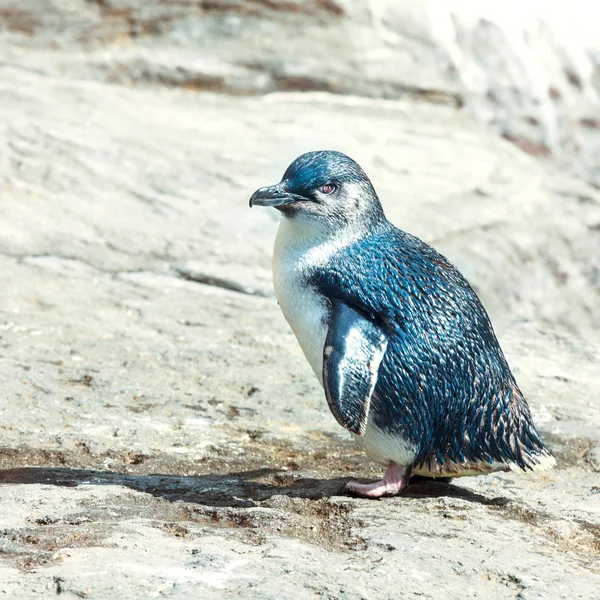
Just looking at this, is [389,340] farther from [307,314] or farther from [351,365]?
[307,314]

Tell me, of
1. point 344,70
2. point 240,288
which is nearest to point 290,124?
point 344,70

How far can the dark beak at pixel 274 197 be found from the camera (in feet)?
11.5

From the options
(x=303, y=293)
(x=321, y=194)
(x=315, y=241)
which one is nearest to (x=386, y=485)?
(x=303, y=293)

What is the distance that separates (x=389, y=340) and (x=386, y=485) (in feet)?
1.65

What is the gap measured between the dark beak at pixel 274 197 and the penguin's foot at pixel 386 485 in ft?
3.10

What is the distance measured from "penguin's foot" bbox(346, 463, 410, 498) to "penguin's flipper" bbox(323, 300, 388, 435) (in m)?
0.25

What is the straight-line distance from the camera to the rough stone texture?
117 inches

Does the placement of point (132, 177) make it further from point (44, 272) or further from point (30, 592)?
point (30, 592)

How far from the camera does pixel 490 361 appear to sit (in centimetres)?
350

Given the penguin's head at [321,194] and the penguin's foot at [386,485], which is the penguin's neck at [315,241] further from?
the penguin's foot at [386,485]

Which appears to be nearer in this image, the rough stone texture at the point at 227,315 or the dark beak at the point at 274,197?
the rough stone texture at the point at 227,315

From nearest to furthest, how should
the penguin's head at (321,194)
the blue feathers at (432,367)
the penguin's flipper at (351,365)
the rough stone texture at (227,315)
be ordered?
the rough stone texture at (227,315) → the penguin's flipper at (351,365) → the blue feathers at (432,367) → the penguin's head at (321,194)

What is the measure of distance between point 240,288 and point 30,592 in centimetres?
334

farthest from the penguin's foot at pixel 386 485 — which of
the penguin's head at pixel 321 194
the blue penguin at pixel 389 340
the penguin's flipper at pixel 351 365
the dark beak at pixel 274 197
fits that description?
the dark beak at pixel 274 197
